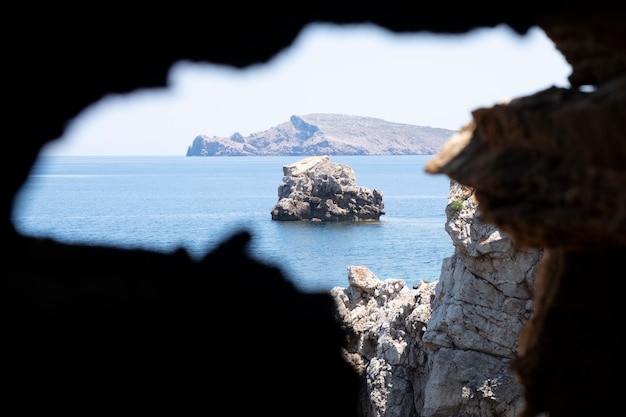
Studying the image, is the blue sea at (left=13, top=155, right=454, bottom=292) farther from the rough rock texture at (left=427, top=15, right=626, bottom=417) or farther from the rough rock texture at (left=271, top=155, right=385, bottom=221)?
the rough rock texture at (left=427, top=15, right=626, bottom=417)

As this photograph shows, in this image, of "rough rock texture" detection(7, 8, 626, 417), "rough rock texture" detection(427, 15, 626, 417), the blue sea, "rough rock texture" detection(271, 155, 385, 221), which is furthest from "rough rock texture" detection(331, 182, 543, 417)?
"rough rock texture" detection(271, 155, 385, 221)

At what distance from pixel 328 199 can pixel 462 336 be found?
93.2 m

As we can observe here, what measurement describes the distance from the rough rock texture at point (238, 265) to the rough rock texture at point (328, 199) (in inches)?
4306

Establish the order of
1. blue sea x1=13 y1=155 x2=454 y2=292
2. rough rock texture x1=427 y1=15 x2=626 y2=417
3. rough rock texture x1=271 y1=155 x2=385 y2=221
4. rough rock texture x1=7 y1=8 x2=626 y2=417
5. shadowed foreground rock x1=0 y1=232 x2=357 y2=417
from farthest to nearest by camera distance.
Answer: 1. rough rock texture x1=271 y1=155 x2=385 y2=221
2. blue sea x1=13 y1=155 x2=454 y2=292
3. shadowed foreground rock x1=0 y1=232 x2=357 y2=417
4. rough rock texture x1=7 y1=8 x2=626 y2=417
5. rough rock texture x1=427 y1=15 x2=626 y2=417

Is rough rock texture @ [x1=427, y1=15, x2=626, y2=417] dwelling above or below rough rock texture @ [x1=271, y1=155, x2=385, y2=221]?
above

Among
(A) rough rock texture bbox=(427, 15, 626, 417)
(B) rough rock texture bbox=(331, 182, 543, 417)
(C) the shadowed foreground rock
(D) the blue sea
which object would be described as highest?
(A) rough rock texture bbox=(427, 15, 626, 417)

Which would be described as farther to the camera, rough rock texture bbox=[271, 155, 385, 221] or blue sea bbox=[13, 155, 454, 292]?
rough rock texture bbox=[271, 155, 385, 221]

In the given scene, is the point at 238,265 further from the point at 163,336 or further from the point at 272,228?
the point at 272,228

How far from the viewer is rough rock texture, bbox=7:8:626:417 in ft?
27.5

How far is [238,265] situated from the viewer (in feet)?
37.2

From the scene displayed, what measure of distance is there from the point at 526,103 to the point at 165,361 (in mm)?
5261

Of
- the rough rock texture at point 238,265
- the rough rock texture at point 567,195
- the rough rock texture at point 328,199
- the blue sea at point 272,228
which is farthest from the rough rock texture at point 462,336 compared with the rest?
the rough rock texture at point 328,199

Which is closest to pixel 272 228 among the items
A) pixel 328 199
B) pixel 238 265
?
pixel 328 199

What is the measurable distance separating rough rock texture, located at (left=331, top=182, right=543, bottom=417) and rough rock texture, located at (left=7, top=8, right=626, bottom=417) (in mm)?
15561
